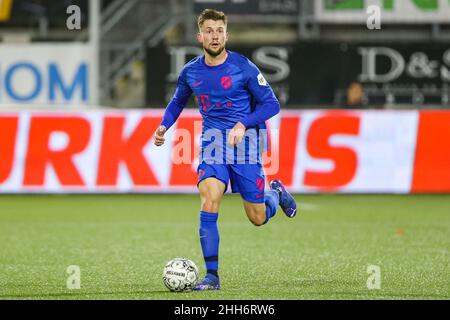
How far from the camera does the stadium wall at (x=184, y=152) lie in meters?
18.1

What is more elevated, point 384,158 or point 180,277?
point 384,158

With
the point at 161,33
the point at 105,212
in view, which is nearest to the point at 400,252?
the point at 105,212

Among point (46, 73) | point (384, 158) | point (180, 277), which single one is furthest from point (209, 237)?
point (46, 73)

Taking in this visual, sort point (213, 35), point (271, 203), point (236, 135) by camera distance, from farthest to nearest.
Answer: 1. point (271, 203)
2. point (213, 35)
3. point (236, 135)

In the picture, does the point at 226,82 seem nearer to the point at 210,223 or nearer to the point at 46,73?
the point at 210,223

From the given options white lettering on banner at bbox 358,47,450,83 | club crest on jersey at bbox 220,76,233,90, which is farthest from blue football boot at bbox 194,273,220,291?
white lettering on banner at bbox 358,47,450,83

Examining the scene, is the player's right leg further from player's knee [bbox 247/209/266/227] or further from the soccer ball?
player's knee [bbox 247/209/266/227]

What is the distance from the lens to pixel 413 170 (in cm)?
1842

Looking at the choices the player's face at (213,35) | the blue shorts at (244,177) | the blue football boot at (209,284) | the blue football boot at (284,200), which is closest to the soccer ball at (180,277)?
the blue football boot at (209,284)

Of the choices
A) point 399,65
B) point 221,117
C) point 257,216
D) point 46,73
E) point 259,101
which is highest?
point 399,65

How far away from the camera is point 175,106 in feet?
30.1

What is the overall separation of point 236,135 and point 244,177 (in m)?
0.59

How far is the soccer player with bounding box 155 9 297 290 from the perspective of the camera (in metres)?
8.59

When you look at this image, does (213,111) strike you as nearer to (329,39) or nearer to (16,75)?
(16,75)
